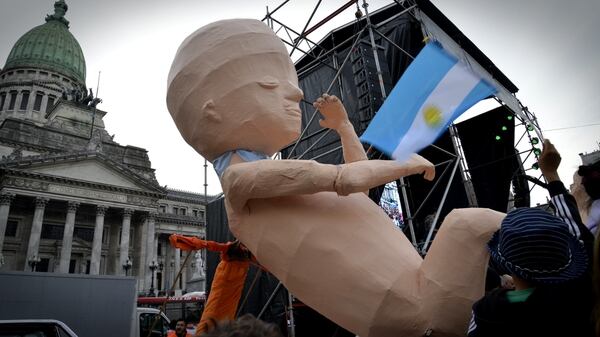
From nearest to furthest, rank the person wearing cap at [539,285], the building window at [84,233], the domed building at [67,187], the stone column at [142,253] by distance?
1. the person wearing cap at [539,285]
2. the domed building at [67,187]
3. the building window at [84,233]
4. the stone column at [142,253]

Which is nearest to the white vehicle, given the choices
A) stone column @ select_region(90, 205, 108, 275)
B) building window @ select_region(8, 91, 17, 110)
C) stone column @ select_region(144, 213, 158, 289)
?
stone column @ select_region(90, 205, 108, 275)

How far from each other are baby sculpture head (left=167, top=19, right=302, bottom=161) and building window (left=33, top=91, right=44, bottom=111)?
1560 inches

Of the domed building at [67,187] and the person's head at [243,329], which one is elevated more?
the domed building at [67,187]

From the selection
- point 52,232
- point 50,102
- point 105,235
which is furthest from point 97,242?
point 50,102

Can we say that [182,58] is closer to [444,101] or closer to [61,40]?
[444,101]

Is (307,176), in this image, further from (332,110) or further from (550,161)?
(550,161)

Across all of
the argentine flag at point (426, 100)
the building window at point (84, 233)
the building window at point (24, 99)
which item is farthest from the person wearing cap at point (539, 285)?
the building window at point (24, 99)

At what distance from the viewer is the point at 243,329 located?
83cm

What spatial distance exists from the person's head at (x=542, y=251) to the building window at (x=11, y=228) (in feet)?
97.4

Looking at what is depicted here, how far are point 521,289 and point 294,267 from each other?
96 centimetres

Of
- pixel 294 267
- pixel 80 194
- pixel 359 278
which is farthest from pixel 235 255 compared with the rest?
pixel 80 194

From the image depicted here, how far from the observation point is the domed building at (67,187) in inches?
922

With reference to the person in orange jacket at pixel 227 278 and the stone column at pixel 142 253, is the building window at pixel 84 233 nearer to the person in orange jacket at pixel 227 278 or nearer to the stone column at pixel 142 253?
the stone column at pixel 142 253

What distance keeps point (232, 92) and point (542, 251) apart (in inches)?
67.1
